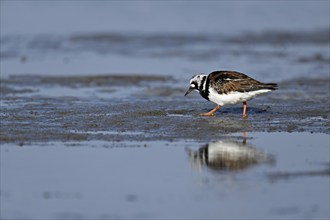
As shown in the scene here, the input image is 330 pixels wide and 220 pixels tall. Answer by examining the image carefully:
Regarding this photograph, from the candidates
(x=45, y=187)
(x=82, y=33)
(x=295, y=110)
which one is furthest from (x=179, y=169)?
(x=82, y=33)

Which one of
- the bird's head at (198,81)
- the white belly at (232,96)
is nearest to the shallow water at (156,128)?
the white belly at (232,96)

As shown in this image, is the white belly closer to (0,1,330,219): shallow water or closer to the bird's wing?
the bird's wing

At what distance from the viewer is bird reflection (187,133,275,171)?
9.67 m

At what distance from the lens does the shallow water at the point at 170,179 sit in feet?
26.1

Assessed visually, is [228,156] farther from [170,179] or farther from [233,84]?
[233,84]

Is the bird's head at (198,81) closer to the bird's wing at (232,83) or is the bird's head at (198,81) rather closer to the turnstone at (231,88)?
the turnstone at (231,88)

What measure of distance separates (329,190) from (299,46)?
50.8 ft

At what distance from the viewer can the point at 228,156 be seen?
33.2 ft

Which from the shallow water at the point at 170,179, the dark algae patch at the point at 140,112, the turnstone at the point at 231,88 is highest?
the turnstone at the point at 231,88

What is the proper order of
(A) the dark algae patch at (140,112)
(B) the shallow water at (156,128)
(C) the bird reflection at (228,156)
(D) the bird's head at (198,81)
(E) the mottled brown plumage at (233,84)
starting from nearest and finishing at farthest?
(B) the shallow water at (156,128), (C) the bird reflection at (228,156), (A) the dark algae patch at (140,112), (E) the mottled brown plumage at (233,84), (D) the bird's head at (198,81)

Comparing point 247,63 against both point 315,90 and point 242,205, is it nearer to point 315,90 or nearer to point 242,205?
point 315,90

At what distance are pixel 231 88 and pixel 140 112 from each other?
4.85 feet

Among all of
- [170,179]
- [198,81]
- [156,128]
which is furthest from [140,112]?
[170,179]

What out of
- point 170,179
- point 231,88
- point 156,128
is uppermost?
point 231,88
